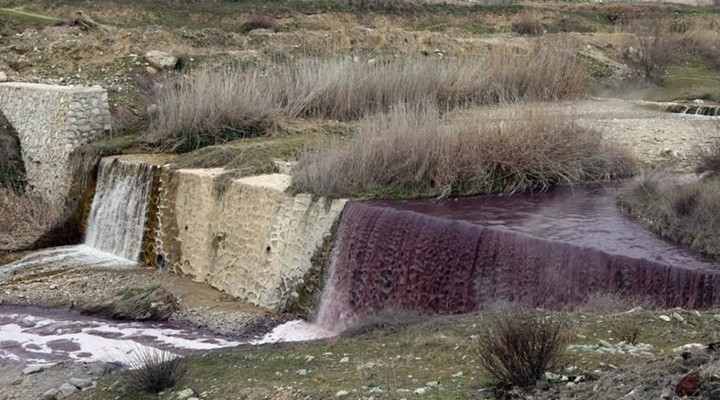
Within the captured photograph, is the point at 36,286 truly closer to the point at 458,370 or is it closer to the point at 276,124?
the point at 276,124

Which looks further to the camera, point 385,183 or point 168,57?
point 168,57

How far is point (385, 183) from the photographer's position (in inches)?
500

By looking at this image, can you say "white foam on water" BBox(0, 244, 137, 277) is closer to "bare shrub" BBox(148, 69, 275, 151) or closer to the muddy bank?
the muddy bank

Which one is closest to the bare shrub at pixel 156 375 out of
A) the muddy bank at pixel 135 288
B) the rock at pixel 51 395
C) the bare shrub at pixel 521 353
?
the rock at pixel 51 395

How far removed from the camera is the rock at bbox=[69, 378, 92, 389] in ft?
27.5

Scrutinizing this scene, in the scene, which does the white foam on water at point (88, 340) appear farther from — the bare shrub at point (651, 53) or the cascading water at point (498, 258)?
the bare shrub at point (651, 53)

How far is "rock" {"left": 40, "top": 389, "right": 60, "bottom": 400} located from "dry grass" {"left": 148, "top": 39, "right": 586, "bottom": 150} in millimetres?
8202

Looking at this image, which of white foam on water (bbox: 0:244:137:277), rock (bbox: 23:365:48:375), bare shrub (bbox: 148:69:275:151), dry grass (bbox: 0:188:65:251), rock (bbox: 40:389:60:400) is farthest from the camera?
bare shrub (bbox: 148:69:275:151)

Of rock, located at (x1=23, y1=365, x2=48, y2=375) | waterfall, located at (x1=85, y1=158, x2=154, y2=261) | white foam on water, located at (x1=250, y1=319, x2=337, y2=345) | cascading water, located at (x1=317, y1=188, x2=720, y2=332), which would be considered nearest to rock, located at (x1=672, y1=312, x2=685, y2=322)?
cascading water, located at (x1=317, y1=188, x2=720, y2=332)

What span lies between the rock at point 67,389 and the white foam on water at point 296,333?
9.15ft

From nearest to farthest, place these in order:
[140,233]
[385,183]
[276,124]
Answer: [385,183], [140,233], [276,124]

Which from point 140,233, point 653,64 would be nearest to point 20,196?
point 140,233

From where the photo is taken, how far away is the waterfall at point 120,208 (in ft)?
49.2

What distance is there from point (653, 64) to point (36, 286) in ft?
61.3
